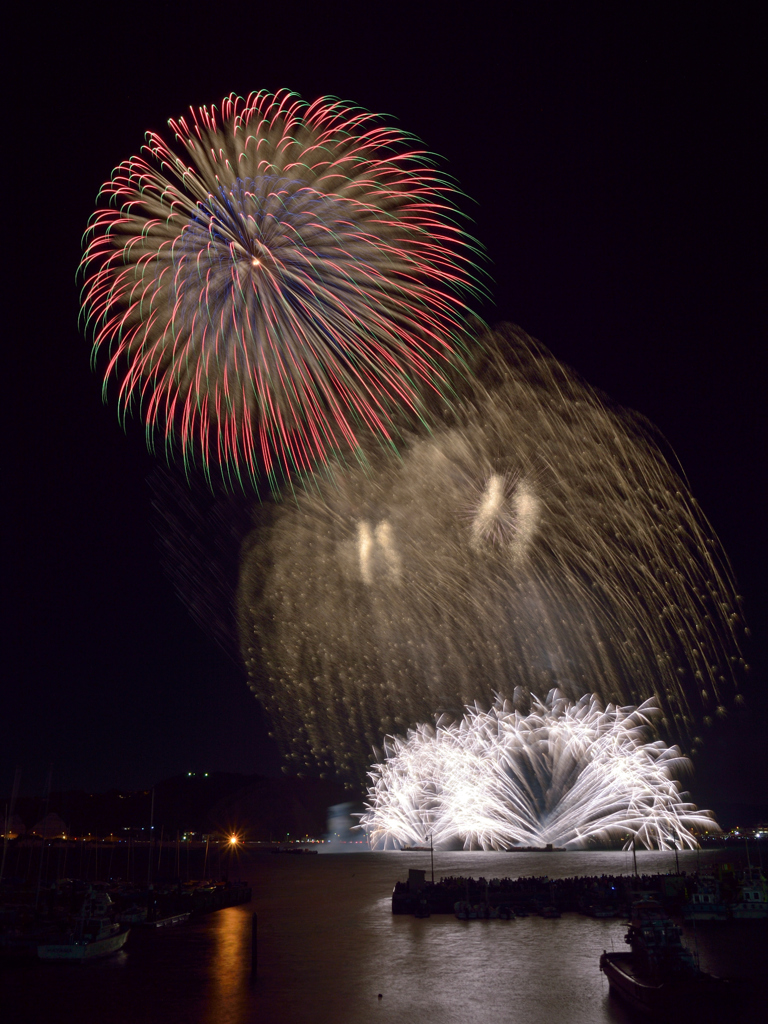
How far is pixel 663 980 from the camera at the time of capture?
2870 cm

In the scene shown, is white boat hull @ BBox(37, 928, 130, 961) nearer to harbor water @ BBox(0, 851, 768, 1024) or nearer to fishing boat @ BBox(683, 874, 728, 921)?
harbor water @ BBox(0, 851, 768, 1024)

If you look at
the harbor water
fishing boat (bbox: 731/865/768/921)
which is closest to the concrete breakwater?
the harbor water

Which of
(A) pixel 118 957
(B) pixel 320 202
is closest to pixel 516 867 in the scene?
(A) pixel 118 957

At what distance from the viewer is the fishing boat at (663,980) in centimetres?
2667

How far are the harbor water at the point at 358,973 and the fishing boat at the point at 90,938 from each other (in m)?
0.59

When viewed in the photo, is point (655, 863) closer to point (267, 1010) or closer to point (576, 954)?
point (576, 954)

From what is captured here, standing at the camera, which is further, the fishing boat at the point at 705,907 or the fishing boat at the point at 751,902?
the fishing boat at the point at 751,902

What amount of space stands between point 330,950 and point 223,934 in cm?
922

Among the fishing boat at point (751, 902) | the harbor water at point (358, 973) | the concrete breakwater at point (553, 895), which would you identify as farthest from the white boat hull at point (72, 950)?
the fishing boat at point (751, 902)

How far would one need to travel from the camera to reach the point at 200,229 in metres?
27.2

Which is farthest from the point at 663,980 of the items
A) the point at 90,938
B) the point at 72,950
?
the point at 90,938

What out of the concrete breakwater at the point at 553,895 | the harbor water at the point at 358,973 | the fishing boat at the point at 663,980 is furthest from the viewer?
the concrete breakwater at the point at 553,895

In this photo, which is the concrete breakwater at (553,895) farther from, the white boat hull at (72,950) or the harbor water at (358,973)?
the white boat hull at (72,950)

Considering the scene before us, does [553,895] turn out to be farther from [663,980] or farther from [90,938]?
[90,938]
